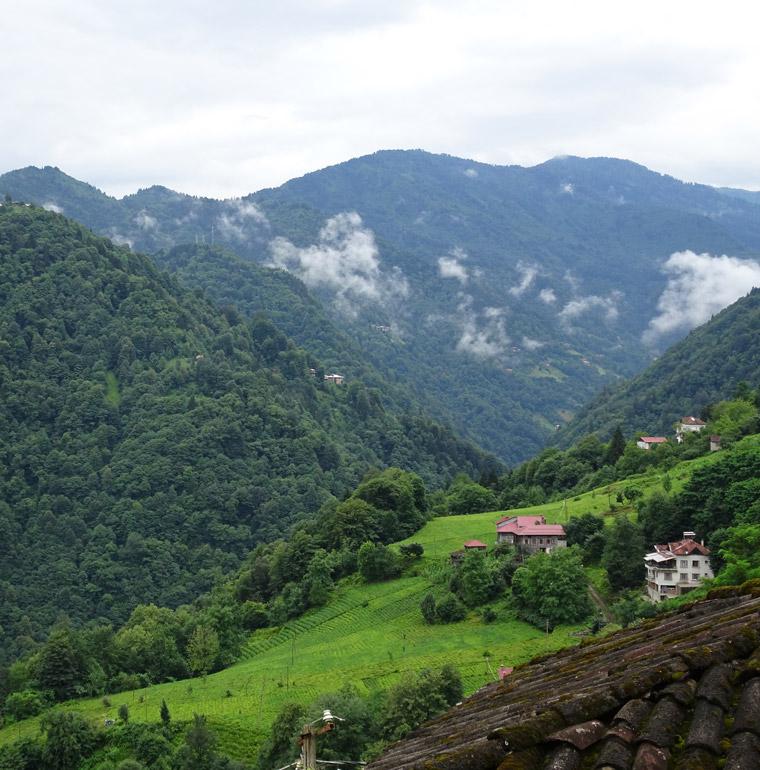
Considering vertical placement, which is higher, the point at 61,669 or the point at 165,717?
the point at 165,717

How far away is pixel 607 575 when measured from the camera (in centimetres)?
4972

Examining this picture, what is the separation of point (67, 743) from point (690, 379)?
115778mm

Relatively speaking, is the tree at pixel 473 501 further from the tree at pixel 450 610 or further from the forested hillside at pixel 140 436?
the forested hillside at pixel 140 436

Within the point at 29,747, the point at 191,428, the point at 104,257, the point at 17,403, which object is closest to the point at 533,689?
the point at 29,747

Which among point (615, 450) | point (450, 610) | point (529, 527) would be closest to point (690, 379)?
point (615, 450)

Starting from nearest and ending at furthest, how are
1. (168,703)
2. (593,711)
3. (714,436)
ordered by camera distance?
(593,711)
(168,703)
(714,436)

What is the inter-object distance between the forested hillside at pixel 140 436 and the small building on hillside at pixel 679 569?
56.5m

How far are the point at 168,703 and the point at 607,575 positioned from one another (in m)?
24.0

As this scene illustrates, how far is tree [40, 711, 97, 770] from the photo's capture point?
42.2m

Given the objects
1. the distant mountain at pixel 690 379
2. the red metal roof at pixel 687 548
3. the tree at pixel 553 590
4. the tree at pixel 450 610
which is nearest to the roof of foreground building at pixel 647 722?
the red metal roof at pixel 687 548

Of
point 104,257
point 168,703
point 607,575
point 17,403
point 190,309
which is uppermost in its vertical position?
point 104,257

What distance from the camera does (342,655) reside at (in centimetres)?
4959

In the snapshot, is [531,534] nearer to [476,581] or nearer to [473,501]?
[476,581]

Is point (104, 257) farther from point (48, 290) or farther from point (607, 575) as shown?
point (607, 575)
